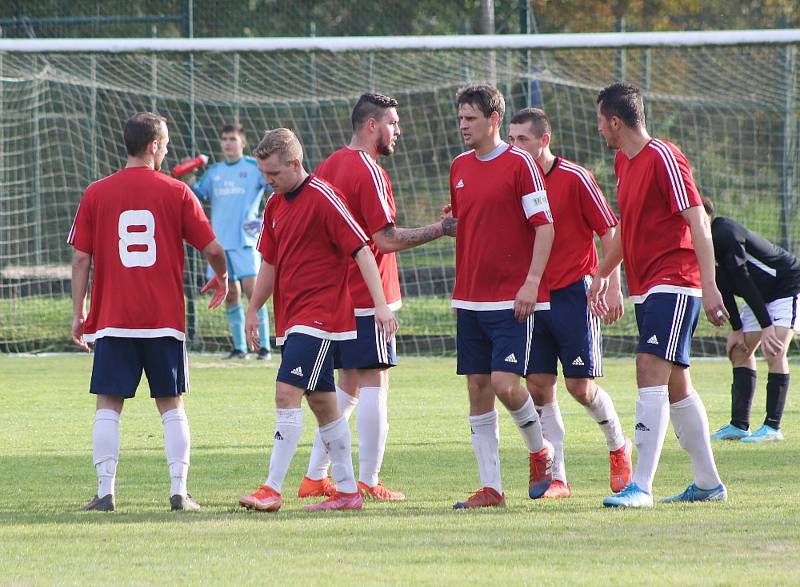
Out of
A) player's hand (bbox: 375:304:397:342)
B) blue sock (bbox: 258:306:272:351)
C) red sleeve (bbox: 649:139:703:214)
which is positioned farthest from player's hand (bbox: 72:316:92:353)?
blue sock (bbox: 258:306:272:351)

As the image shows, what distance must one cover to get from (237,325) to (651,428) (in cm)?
880

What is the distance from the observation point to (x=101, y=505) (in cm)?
648

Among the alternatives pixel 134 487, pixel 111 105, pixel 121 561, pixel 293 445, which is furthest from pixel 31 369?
pixel 121 561

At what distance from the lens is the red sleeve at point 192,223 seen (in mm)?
6730

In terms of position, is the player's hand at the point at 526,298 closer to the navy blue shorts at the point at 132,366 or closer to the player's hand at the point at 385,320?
the player's hand at the point at 385,320

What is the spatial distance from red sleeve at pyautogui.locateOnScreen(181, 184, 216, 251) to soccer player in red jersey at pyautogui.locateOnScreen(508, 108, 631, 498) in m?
1.78

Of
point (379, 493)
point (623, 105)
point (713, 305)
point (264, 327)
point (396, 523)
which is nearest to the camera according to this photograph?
point (396, 523)

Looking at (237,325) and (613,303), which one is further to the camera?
(237,325)

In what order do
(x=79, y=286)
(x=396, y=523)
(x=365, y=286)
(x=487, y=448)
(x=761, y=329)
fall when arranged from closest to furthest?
(x=396, y=523)
(x=487, y=448)
(x=79, y=286)
(x=365, y=286)
(x=761, y=329)

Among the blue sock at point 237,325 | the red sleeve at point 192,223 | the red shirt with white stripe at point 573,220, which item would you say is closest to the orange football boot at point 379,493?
the red shirt with white stripe at point 573,220

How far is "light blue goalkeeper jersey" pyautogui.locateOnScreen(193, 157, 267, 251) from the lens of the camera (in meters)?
14.5

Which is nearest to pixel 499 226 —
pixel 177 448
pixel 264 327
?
pixel 177 448

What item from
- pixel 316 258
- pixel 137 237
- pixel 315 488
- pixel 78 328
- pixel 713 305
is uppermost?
pixel 137 237

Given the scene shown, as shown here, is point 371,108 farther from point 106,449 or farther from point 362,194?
point 106,449
